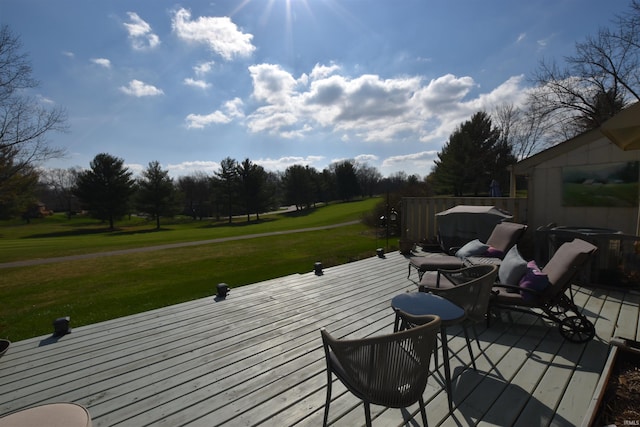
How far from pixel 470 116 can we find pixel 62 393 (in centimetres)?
3089

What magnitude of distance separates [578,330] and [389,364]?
9.04 ft

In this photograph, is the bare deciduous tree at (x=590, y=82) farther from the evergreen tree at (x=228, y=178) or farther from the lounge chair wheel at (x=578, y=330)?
the evergreen tree at (x=228, y=178)

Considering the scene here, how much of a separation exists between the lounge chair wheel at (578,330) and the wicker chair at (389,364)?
245 centimetres

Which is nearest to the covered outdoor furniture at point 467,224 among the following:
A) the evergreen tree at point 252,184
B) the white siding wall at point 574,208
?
the white siding wall at point 574,208

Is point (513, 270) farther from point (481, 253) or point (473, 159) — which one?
point (473, 159)

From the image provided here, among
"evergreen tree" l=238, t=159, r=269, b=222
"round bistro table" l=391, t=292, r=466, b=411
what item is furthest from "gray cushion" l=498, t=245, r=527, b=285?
"evergreen tree" l=238, t=159, r=269, b=222

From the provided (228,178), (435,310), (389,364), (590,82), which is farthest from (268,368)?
(228,178)

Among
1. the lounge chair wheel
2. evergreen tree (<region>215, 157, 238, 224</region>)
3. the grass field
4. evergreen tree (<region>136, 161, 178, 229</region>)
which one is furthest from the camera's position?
evergreen tree (<region>215, 157, 238, 224</region>)

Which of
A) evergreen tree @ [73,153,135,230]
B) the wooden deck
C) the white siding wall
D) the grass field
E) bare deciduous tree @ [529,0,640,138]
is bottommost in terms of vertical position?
the grass field

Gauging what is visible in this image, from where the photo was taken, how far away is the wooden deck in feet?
7.07

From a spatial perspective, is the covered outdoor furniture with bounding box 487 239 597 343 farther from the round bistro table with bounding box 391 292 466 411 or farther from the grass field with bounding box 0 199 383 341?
the grass field with bounding box 0 199 383 341

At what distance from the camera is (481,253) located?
17.3ft

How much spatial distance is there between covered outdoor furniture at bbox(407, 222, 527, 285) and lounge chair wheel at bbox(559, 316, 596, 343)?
5.43ft

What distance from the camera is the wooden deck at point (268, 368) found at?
2156mm
